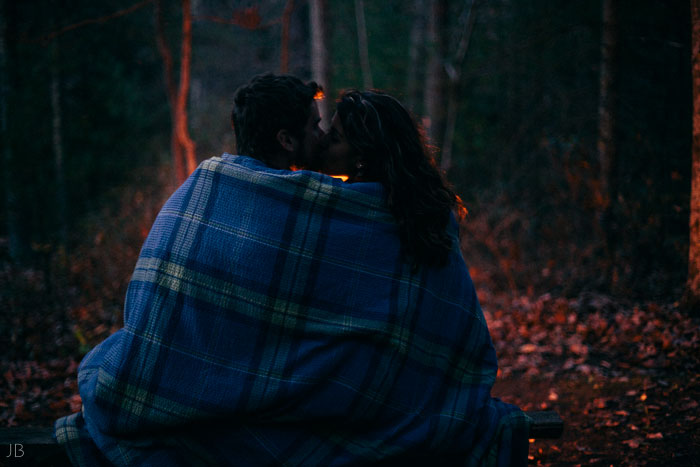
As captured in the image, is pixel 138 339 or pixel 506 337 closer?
pixel 138 339

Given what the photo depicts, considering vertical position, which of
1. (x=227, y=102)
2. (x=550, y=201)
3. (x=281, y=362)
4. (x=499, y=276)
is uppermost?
(x=227, y=102)

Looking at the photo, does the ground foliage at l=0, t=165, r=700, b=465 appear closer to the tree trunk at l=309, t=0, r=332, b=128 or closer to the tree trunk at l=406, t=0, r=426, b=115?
the tree trunk at l=309, t=0, r=332, b=128

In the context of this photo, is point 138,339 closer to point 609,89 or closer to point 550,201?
point 609,89

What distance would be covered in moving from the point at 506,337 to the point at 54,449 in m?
4.77

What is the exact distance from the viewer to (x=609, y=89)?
22.1 ft

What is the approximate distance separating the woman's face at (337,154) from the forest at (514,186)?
0.68m

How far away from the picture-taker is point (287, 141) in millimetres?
2623

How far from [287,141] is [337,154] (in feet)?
1.00

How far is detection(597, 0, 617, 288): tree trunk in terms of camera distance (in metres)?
6.72

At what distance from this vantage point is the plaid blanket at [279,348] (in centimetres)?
203

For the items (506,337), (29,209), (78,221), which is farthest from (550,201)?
(78,221)

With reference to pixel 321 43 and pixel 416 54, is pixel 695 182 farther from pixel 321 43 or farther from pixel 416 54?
pixel 416 54

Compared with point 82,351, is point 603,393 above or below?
above

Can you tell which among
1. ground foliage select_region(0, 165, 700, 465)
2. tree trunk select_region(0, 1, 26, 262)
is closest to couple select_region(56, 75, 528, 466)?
ground foliage select_region(0, 165, 700, 465)
